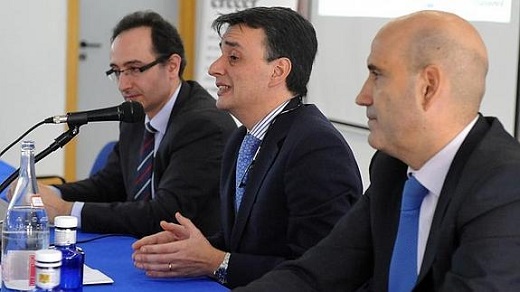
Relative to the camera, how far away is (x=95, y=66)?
636cm

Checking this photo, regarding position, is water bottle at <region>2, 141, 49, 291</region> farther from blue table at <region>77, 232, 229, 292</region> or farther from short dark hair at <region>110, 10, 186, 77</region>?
short dark hair at <region>110, 10, 186, 77</region>

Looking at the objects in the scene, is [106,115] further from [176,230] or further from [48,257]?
[48,257]

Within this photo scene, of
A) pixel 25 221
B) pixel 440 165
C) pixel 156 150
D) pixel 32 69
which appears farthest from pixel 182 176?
pixel 32 69

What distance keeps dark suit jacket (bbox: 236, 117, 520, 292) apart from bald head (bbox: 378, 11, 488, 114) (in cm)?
9

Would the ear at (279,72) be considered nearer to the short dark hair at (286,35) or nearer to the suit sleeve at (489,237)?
the short dark hair at (286,35)

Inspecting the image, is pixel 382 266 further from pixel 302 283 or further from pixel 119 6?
pixel 119 6

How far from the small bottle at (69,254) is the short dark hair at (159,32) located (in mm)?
1404

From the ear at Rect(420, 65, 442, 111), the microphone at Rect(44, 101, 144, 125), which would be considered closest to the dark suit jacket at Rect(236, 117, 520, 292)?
the ear at Rect(420, 65, 442, 111)

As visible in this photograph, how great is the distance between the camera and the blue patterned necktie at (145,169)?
3115 millimetres

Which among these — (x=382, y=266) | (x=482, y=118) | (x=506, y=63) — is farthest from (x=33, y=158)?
(x=506, y=63)

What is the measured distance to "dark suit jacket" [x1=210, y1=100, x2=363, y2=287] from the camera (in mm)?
2291

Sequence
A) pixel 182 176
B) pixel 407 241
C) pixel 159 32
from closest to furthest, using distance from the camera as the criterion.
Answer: pixel 407 241
pixel 182 176
pixel 159 32

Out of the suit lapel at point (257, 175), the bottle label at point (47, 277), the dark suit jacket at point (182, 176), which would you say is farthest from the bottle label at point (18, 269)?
the dark suit jacket at point (182, 176)

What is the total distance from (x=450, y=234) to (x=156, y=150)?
163 cm
